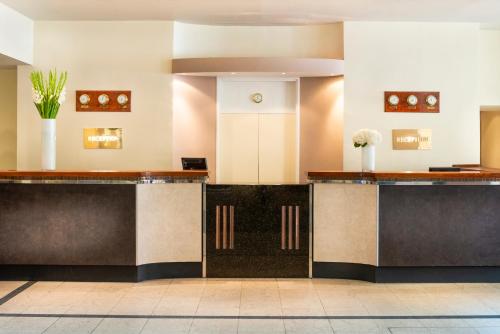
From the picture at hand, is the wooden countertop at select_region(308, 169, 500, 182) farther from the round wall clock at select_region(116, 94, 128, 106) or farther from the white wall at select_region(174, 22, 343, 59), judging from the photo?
the round wall clock at select_region(116, 94, 128, 106)

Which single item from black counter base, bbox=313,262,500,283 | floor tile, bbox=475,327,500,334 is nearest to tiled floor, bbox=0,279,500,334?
floor tile, bbox=475,327,500,334

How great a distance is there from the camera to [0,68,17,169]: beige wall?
925 centimetres

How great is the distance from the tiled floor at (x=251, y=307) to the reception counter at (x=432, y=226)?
21 cm

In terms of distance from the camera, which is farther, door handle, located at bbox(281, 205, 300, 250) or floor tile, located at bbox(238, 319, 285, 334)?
door handle, located at bbox(281, 205, 300, 250)

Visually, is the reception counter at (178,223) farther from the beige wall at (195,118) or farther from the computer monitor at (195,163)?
the beige wall at (195,118)

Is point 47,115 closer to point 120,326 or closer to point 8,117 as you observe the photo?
point 120,326

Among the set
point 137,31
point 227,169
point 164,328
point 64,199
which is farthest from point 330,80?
point 164,328

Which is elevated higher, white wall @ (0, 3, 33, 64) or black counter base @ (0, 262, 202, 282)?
white wall @ (0, 3, 33, 64)

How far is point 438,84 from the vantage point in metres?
8.44

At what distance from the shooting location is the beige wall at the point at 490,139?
10.3 meters

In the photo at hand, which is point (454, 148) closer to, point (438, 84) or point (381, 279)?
point (438, 84)

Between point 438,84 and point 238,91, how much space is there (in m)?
3.36

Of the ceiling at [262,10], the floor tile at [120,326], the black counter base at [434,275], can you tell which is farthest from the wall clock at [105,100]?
the black counter base at [434,275]

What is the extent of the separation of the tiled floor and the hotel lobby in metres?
0.03
